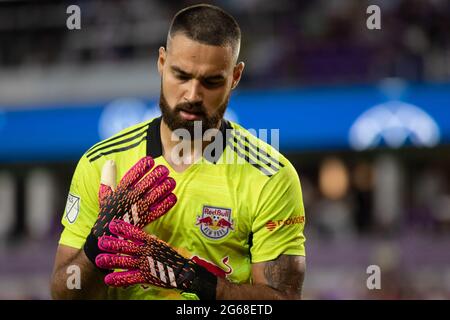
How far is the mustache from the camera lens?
4.77 metres

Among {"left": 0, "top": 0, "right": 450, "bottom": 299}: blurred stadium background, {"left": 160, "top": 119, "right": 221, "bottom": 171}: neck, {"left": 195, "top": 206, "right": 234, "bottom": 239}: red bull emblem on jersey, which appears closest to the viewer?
{"left": 195, "top": 206, "right": 234, "bottom": 239}: red bull emblem on jersey

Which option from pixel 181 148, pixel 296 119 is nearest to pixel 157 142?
pixel 181 148

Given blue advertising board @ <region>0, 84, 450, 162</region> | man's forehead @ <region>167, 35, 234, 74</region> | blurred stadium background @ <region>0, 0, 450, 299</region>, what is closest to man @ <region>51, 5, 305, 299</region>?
man's forehead @ <region>167, 35, 234, 74</region>

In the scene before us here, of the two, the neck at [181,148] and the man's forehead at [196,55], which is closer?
the man's forehead at [196,55]

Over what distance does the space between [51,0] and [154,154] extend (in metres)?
13.1

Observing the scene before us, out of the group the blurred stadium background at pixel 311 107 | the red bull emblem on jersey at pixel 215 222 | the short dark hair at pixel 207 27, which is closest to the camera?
the short dark hair at pixel 207 27

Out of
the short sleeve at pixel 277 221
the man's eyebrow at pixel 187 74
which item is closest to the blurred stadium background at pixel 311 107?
the short sleeve at pixel 277 221

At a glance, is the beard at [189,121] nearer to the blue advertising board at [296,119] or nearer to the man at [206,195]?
the man at [206,195]

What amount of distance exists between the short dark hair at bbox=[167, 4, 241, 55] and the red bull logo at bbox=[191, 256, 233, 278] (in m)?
1.11

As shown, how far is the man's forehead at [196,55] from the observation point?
4.71 meters

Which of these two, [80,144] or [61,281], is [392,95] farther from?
[61,281]

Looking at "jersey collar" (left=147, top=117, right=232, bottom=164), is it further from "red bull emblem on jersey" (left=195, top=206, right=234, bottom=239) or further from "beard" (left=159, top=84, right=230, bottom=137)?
"red bull emblem on jersey" (left=195, top=206, right=234, bottom=239)

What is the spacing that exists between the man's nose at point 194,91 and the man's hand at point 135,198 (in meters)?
0.39

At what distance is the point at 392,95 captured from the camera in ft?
49.3
